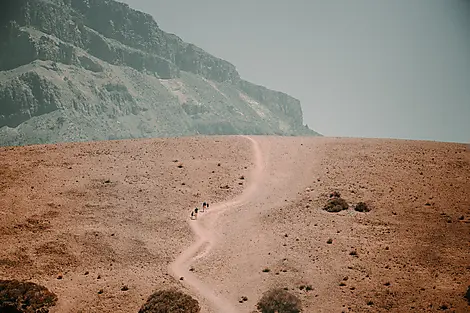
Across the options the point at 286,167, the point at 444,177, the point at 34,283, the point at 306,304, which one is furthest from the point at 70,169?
the point at 444,177

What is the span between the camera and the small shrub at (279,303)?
99.3 ft

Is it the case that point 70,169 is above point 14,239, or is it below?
above

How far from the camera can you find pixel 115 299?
32719mm

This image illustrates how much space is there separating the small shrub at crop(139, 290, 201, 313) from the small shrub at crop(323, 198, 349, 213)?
75.2 feet

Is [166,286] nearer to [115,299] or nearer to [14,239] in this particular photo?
[115,299]

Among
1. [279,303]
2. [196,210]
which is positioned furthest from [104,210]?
[279,303]

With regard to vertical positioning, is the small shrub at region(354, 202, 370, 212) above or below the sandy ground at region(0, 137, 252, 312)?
above

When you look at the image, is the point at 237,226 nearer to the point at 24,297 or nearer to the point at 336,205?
the point at 336,205

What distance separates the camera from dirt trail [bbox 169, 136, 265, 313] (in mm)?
32787

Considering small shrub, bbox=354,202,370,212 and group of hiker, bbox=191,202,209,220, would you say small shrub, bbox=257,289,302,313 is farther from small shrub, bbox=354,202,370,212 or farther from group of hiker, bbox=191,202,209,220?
small shrub, bbox=354,202,370,212

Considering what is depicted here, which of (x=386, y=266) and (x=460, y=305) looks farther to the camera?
(x=386, y=266)

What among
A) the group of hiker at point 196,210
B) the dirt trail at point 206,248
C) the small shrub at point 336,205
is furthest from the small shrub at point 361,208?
the group of hiker at point 196,210

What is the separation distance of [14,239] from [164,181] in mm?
21911

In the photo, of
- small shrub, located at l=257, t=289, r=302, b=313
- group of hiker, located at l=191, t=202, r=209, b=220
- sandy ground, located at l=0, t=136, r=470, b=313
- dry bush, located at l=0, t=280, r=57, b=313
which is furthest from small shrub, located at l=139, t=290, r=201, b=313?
group of hiker, located at l=191, t=202, r=209, b=220
